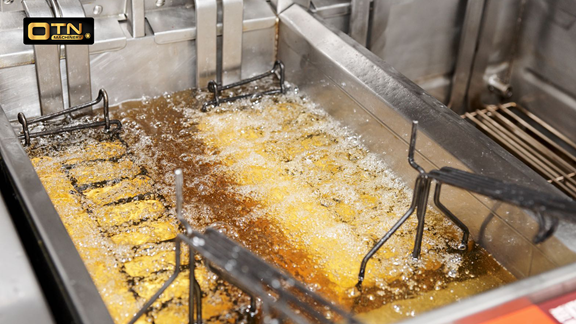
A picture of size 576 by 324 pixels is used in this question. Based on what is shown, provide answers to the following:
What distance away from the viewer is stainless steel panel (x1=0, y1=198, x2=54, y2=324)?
3.84 feet

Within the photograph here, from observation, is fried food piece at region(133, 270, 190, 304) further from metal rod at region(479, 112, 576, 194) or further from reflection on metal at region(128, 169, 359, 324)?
metal rod at region(479, 112, 576, 194)

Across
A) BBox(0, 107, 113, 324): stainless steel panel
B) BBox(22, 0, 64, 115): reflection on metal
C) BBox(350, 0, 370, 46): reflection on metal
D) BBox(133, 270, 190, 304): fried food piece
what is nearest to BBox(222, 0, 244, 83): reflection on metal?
BBox(350, 0, 370, 46): reflection on metal

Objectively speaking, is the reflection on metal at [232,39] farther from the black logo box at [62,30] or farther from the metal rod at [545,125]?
the metal rod at [545,125]

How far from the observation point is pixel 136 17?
192cm

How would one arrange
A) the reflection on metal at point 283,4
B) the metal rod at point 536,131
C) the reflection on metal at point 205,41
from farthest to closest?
the metal rod at point 536,131, the reflection on metal at point 283,4, the reflection on metal at point 205,41

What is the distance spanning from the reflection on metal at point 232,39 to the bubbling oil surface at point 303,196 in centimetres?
13

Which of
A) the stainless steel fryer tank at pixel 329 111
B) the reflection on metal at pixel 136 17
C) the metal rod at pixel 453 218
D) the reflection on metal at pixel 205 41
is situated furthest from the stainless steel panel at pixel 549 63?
the reflection on metal at pixel 136 17

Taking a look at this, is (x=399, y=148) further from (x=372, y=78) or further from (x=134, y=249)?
(x=134, y=249)

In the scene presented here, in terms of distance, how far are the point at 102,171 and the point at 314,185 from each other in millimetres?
585

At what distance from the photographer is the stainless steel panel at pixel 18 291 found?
3.84ft

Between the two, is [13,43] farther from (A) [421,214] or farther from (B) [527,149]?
(B) [527,149]

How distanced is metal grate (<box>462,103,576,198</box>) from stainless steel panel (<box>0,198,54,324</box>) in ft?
5.89

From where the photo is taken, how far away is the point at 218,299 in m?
1.41

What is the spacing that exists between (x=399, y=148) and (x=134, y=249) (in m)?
0.76
